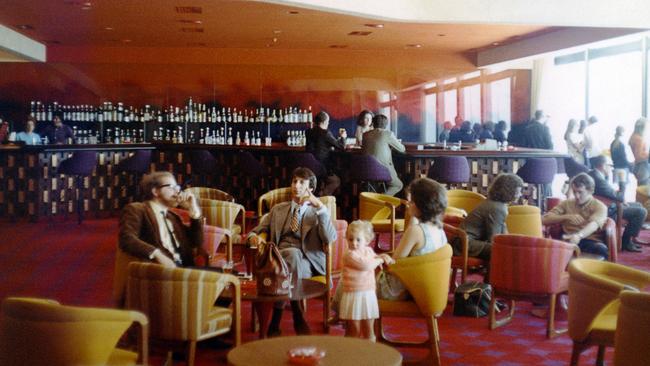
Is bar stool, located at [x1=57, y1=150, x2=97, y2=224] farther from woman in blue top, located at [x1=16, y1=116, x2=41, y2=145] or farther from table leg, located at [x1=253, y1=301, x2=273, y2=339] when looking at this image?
table leg, located at [x1=253, y1=301, x2=273, y2=339]

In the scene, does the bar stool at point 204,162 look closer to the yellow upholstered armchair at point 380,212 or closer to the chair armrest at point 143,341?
the yellow upholstered armchair at point 380,212

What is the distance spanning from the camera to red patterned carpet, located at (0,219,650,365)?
5.32m

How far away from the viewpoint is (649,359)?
11.3 ft

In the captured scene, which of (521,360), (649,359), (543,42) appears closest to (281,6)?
(543,42)

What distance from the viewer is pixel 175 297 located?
4.05 metres

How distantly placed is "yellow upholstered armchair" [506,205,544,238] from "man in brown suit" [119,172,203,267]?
8.97 ft

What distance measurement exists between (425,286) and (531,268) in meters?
1.17

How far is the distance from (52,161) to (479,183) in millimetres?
6428

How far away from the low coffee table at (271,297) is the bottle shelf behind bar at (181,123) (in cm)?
1004

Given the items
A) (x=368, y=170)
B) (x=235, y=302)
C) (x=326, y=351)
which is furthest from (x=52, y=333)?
(x=368, y=170)

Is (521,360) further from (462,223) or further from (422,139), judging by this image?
(422,139)

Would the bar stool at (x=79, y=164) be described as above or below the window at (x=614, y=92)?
below

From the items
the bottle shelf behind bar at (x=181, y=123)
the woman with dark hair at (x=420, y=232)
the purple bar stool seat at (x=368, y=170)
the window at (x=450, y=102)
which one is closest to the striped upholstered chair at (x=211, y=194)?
the purple bar stool seat at (x=368, y=170)

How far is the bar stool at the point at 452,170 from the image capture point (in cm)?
1048
